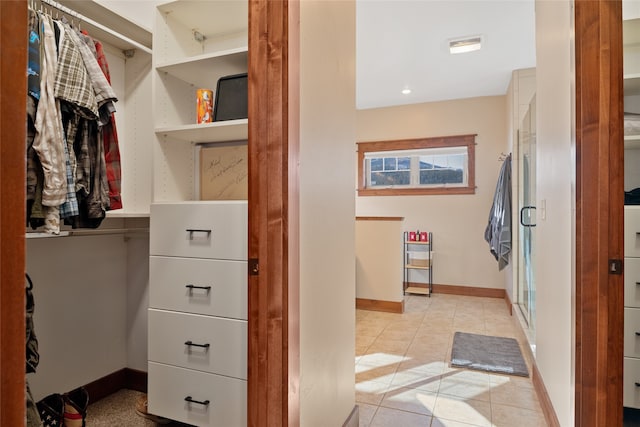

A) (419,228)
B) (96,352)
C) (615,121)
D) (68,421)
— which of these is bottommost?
(68,421)

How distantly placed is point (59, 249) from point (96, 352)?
62cm

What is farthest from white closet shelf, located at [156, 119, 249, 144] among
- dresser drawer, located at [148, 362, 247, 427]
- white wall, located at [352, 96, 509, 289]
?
white wall, located at [352, 96, 509, 289]

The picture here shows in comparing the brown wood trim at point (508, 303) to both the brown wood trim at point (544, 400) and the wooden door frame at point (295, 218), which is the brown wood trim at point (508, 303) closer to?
the brown wood trim at point (544, 400)

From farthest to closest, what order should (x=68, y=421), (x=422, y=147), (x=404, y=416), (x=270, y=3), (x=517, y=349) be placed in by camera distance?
(x=422, y=147)
(x=517, y=349)
(x=404, y=416)
(x=68, y=421)
(x=270, y=3)

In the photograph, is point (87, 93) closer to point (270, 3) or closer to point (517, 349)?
point (270, 3)

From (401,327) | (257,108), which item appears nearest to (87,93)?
(257,108)

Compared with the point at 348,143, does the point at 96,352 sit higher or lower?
lower

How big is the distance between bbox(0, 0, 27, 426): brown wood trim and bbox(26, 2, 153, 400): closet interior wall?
1.31 metres

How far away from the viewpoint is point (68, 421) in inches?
62.6

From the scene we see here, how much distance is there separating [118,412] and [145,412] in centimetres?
17

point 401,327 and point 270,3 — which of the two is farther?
point 401,327

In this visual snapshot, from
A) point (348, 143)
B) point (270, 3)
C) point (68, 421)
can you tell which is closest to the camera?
point (270, 3)

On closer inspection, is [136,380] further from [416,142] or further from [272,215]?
[416,142]

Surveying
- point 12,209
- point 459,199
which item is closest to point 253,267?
point 12,209
